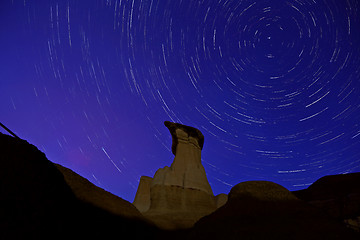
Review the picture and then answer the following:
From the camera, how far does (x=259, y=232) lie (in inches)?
333

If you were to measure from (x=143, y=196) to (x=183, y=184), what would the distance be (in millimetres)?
11371

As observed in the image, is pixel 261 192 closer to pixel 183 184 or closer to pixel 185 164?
pixel 183 184

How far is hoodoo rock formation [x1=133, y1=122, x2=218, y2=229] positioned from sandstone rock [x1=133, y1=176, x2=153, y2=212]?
292 inches

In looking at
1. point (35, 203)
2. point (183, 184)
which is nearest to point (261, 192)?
point (35, 203)

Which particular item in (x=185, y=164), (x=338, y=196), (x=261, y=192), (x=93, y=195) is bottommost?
(x=93, y=195)

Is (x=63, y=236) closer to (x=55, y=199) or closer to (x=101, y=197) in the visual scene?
(x=55, y=199)

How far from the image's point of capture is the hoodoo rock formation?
21761 millimetres

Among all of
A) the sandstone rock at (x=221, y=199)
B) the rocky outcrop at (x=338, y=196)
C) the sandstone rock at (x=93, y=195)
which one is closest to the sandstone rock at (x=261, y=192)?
the sandstone rock at (x=93, y=195)

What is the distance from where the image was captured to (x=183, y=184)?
24.0 meters

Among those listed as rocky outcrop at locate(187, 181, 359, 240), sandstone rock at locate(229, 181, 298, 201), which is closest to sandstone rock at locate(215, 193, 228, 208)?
sandstone rock at locate(229, 181, 298, 201)

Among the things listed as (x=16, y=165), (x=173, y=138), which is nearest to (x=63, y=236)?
(x=16, y=165)

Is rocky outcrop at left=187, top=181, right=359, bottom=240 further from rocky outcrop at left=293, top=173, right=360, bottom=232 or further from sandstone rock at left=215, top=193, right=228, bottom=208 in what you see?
sandstone rock at left=215, top=193, right=228, bottom=208

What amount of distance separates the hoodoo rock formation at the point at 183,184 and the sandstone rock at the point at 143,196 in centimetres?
741

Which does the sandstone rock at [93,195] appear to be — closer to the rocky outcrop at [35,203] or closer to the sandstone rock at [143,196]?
the rocky outcrop at [35,203]
